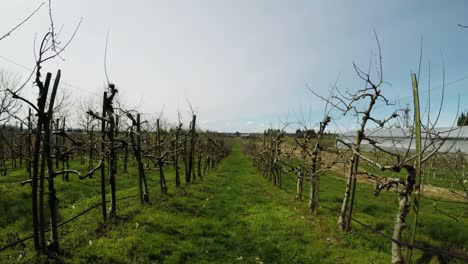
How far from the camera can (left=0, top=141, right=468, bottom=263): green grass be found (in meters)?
8.38

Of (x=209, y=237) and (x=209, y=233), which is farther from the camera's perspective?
(x=209, y=233)

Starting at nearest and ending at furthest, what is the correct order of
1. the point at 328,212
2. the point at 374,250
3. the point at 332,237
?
1. the point at 374,250
2. the point at 332,237
3. the point at 328,212

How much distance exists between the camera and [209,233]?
10695 mm

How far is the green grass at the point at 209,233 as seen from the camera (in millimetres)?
8383

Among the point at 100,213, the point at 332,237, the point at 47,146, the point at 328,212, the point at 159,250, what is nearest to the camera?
the point at 47,146

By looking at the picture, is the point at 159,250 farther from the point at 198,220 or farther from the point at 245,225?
the point at 245,225

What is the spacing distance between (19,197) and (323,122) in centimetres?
1392

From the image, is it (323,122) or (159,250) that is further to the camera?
(323,122)

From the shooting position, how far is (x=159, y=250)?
857 centimetres

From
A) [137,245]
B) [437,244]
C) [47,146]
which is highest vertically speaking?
[47,146]

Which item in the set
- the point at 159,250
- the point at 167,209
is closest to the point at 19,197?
the point at 167,209

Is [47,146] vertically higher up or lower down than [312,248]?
higher up

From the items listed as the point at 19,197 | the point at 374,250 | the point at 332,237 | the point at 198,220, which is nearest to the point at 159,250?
the point at 198,220

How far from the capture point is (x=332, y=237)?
10086 millimetres
